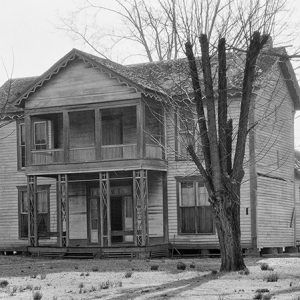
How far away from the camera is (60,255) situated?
1100 inches

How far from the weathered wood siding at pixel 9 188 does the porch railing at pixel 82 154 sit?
12.4 feet

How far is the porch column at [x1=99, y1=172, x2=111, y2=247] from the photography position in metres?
26.9

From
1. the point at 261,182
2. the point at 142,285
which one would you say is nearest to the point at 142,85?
the point at 261,182

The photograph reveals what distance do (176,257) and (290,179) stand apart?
7.69m

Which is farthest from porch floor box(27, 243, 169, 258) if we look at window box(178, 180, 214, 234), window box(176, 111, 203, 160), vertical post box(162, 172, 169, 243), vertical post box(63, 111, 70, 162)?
window box(176, 111, 203, 160)

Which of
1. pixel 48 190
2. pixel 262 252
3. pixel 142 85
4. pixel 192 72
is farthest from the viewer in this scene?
pixel 48 190

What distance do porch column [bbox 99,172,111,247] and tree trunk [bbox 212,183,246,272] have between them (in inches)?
400

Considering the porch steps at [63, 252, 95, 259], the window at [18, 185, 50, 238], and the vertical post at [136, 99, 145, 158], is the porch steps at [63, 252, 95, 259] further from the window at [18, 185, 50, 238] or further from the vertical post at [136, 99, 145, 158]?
the vertical post at [136, 99, 145, 158]

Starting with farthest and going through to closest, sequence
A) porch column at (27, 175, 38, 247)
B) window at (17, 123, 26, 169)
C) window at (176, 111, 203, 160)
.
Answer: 1. window at (17, 123, 26, 169)
2. porch column at (27, 175, 38, 247)
3. window at (176, 111, 203, 160)

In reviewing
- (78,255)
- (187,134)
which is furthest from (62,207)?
(187,134)

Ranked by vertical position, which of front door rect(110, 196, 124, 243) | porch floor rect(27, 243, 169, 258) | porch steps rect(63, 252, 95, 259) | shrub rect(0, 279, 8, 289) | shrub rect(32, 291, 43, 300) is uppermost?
front door rect(110, 196, 124, 243)

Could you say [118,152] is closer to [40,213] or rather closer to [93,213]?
[93,213]

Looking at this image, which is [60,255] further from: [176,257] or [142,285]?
[142,285]

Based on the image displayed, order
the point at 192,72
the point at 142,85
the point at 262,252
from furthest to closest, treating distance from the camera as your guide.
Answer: the point at 262,252
the point at 142,85
the point at 192,72
